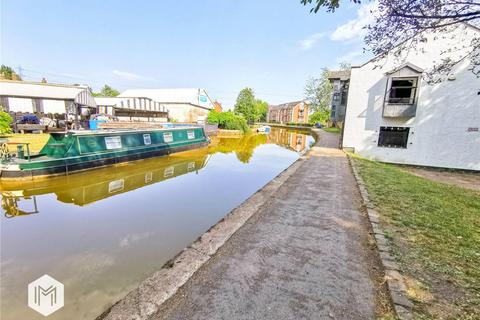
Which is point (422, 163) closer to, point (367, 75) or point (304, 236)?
point (367, 75)

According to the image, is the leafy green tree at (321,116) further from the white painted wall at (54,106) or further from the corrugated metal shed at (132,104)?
the white painted wall at (54,106)

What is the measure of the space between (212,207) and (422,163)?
12337 mm

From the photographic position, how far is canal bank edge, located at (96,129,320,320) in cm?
226

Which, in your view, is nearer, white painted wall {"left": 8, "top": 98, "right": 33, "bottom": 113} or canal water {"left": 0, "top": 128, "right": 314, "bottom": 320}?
canal water {"left": 0, "top": 128, "right": 314, "bottom": 320}

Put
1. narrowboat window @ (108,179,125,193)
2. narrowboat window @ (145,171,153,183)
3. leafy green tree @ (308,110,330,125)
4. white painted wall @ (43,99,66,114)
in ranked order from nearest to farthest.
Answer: narrowboat window @ (108,179,125,193)
narrowboat window @ (145,171,153,183)
white painted wall @ (43,99,66,114)
leafy green tree @ (308,110,330,125)

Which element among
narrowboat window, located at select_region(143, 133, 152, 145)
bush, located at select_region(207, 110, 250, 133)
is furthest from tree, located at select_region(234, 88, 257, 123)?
narrowboat window, located at select_region(143, 133, 152, 145)

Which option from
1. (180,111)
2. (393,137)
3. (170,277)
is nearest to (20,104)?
(180,111)

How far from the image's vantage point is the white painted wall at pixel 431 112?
36.0 feet

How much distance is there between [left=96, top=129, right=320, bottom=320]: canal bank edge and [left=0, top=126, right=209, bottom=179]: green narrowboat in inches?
298

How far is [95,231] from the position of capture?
4.70 meters

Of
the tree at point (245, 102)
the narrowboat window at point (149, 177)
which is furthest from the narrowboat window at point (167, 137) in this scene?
the tree at point (245, 102)

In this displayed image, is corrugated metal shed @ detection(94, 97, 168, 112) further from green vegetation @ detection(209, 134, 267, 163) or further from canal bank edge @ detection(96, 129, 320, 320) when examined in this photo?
canal bank edge @ detection(96, 129, 320, 320)

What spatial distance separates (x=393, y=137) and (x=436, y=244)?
36.7ft

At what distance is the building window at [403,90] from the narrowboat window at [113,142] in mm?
14425
